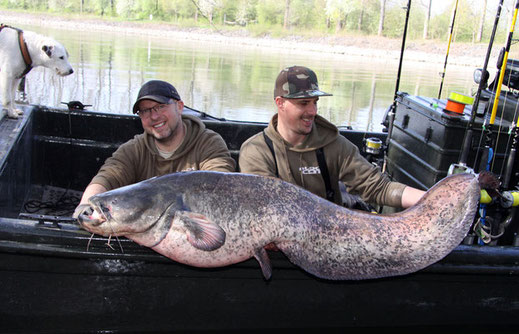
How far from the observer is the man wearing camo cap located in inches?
128

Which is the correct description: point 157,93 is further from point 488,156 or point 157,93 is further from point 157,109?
point 488,156

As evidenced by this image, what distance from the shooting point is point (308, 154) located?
11.2 ft

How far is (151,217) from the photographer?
243 cm

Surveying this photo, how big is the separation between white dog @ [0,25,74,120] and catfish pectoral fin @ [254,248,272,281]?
3244 mm

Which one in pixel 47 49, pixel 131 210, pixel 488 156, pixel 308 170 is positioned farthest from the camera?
pixel 47 49

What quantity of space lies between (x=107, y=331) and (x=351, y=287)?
1.53m

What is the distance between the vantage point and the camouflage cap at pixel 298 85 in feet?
10.6

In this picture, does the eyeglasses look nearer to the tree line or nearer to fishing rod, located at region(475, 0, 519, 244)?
fishing rod, located at region(475, 0, 519, 244)

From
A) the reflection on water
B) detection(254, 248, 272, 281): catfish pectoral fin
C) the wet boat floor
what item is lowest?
the wet boat floor

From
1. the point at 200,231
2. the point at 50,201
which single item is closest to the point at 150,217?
the point at 200,231

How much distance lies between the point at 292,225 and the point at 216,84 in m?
12.7

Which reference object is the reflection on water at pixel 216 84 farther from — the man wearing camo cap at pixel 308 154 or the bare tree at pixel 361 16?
the bare tree at pixel 361 16

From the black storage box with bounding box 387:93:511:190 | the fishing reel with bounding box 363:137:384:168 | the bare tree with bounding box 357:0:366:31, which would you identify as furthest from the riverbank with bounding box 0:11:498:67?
the fishing reel with bounding box 363:137:384:168

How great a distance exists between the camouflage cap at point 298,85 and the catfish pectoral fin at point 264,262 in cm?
113
